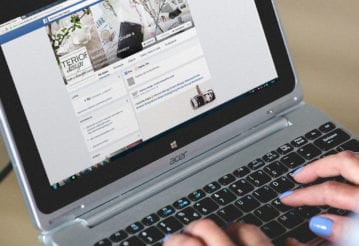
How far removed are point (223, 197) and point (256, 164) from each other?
7cm

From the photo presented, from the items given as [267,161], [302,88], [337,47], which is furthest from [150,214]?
[337,47]

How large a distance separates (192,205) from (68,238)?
14 centimetres

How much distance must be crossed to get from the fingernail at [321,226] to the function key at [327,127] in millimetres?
149

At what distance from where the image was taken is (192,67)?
848 millimetres

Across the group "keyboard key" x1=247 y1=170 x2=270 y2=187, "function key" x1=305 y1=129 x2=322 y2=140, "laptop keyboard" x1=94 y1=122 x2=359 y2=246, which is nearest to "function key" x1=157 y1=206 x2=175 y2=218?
"laptop keyboard" x1=94 y1=122 x2=359 y2=246

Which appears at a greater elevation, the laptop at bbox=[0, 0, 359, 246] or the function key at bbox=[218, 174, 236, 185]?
the laptop at bbox=[0, 0, 359, 246]

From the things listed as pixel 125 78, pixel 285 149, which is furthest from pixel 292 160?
pixel 125 78

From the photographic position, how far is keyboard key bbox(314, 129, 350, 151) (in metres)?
0.89

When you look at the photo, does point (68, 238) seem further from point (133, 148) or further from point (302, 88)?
point (302, 88)

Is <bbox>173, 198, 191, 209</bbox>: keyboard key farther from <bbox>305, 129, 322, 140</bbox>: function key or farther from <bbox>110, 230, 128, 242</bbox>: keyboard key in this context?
<bbox>305, 129, 322, 140</bbox>: function key

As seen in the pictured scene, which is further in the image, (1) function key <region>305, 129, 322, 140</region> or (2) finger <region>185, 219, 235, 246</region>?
(1) function key <region>305, 129, 322, 140</region>

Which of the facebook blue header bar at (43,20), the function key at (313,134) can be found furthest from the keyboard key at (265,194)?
the facebook blue header bar at (43,20)

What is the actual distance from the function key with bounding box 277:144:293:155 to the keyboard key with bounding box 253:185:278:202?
0.06 m

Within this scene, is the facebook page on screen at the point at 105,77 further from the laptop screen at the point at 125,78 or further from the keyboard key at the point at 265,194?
the keyboard key at the point at 265,194
